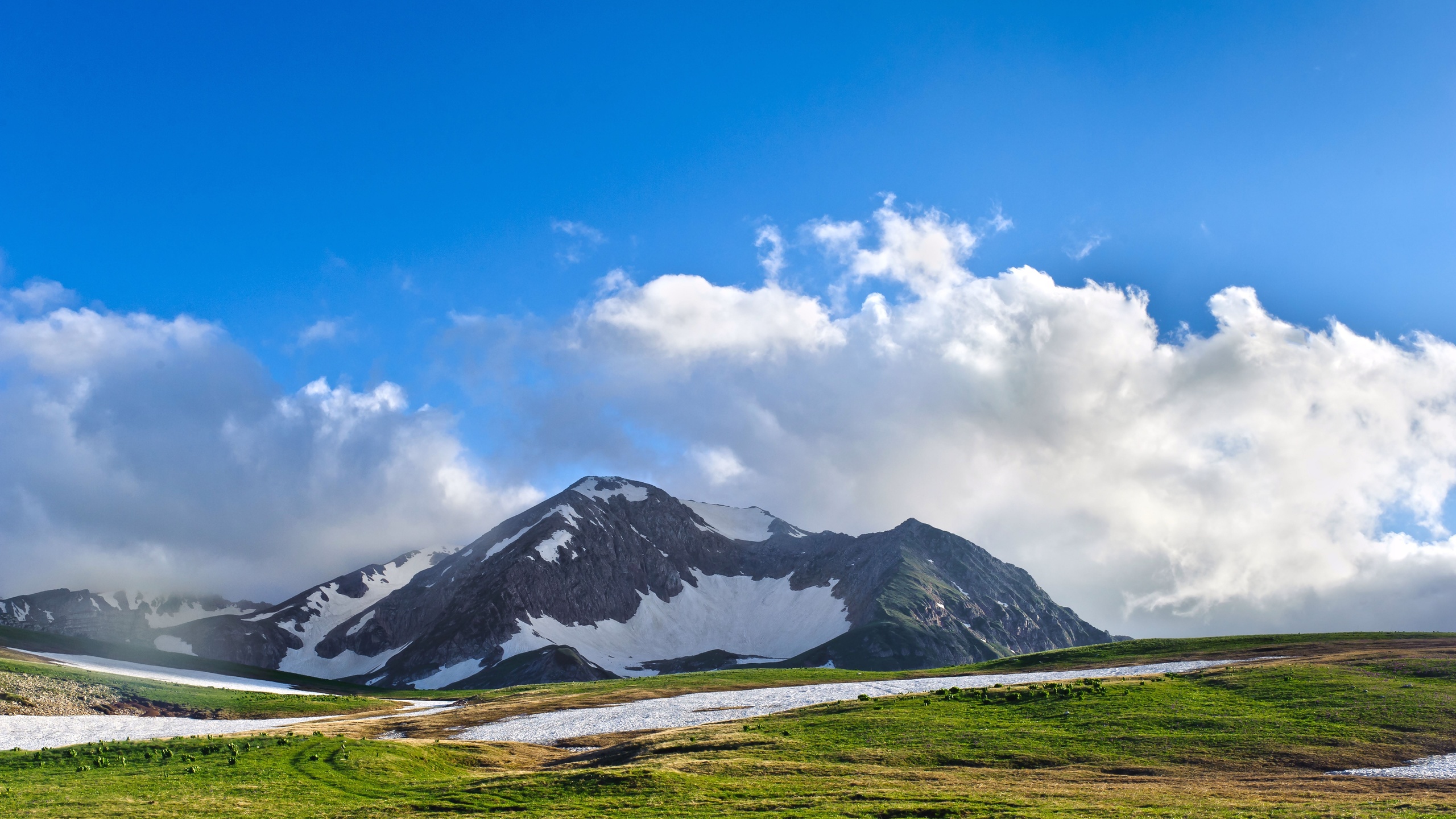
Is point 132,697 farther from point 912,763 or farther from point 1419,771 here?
point 1419,771

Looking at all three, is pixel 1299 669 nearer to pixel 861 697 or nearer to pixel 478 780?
pixel 861 697

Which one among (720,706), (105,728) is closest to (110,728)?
(105,728)

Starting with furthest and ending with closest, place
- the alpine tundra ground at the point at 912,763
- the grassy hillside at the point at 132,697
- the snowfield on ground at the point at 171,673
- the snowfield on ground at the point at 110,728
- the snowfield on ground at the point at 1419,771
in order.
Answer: the snowfield on ground at the point at 171,673 → the grassy hillside at the point at 132,697 → the snowfield on ground at the point at 110,728 → the snowfield on ground at the point at 1419,771 → the alpine tundra ground at the point at 912,763

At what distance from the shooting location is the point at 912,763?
4441cm

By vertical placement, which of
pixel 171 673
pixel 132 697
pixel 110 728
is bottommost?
pixel 171 673

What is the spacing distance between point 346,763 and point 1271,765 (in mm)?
47197

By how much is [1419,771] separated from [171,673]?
178m

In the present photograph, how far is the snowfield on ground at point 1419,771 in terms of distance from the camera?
38031 millimetres

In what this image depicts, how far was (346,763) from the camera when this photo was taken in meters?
44.4

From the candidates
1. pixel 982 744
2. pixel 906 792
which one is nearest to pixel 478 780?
pixel 906 792

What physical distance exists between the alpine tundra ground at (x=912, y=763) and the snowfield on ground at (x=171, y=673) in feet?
341

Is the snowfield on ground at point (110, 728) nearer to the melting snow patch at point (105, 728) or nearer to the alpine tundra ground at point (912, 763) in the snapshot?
the melting snow patch at point (105, 728)

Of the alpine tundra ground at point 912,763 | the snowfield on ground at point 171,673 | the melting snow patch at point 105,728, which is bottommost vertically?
the snowfield on ground at point 171,673

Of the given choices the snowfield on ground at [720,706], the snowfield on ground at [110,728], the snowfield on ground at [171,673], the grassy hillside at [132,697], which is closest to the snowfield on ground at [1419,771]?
the snowfield on ground at [720,706]
